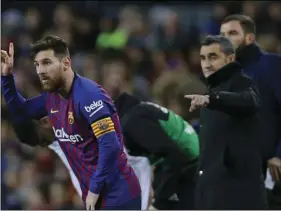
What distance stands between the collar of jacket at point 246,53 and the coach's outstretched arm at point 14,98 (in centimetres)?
185

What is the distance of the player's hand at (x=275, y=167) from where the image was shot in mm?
7680

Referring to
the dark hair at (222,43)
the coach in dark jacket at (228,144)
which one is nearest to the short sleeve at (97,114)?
the coach in dark jacket at (228,144)

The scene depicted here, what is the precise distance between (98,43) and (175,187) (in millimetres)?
6436

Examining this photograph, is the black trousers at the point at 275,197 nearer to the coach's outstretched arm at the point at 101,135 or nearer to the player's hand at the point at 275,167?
the player's hand at the point at 275,167

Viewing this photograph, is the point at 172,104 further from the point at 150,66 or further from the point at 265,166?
the point at 150,66

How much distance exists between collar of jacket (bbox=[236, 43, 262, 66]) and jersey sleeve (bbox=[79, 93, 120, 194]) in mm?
1914

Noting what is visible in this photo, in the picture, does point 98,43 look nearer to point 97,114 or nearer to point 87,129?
point 87,129

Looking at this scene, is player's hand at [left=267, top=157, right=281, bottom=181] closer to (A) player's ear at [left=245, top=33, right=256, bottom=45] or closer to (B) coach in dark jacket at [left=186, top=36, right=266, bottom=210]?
(B) coach in dark jacket at [left=186, top=36, right=266, bottom=210]

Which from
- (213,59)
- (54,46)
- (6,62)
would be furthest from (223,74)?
(6,62)

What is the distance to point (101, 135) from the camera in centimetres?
617

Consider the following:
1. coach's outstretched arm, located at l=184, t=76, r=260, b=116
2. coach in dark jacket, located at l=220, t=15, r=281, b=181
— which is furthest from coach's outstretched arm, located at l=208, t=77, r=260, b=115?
coach in dark jacket, located at l=220, t=15, r=281, b=181

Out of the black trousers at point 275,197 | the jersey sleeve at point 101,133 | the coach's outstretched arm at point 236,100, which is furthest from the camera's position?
the black trousers at point 275,197

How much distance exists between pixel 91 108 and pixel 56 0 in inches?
347

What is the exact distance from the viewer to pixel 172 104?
28.4 ft
